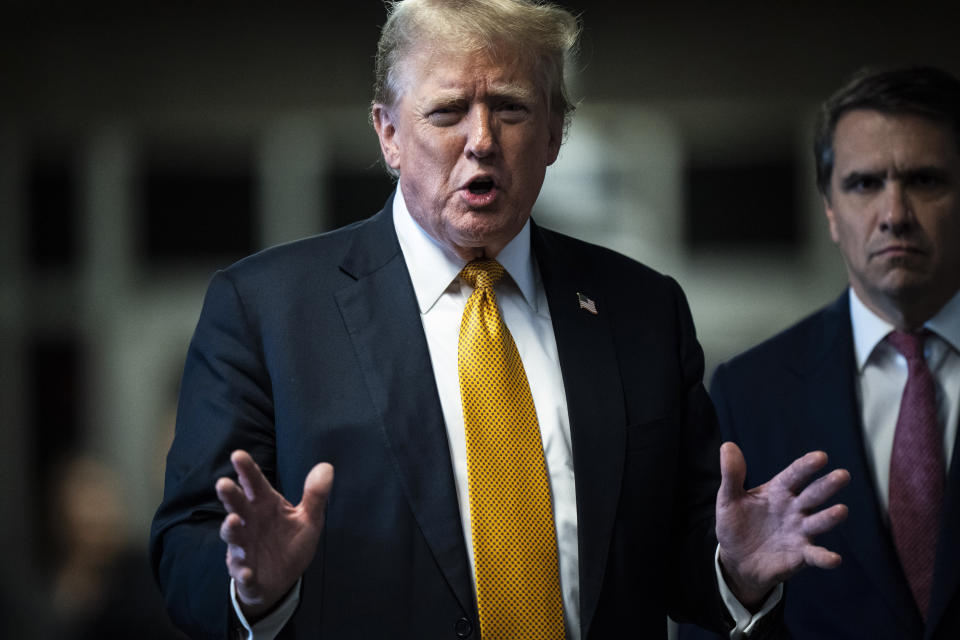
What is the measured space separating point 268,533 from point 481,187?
639mm

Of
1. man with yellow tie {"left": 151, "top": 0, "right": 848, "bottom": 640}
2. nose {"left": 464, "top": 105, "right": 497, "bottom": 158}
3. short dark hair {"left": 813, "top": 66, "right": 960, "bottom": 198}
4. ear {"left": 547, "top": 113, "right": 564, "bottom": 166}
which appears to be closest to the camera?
man with yellow tie {"left": 151, "top": 0, "right": 848, "bottom": 640}

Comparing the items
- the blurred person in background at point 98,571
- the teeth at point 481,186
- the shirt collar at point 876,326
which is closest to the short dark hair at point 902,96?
the shirt collar at point 876,326

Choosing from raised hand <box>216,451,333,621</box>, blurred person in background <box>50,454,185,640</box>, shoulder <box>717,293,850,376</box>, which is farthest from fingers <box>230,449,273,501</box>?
blurred person in background <box>50,454,185,640</box>

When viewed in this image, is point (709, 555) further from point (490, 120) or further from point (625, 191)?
point (625, 191)

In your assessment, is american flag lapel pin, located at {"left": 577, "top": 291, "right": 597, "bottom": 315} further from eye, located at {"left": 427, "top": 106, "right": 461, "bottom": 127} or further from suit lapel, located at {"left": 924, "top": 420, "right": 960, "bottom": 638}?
suit lapel, located at {"left": 924, "top": 420, "right": 960, "bottom": 638}

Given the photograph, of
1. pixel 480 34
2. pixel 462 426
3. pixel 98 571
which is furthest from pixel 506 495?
pixel 98 571

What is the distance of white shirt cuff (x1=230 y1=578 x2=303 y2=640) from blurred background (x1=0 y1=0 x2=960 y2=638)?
16.1ft

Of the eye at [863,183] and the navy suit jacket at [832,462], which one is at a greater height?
the eye at [863,183]

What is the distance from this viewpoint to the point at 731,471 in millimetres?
1722

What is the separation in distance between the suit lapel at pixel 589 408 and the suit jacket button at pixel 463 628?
17cm

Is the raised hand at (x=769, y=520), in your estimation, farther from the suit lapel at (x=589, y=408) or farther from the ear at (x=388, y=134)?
the ear at (x=388, y=134)

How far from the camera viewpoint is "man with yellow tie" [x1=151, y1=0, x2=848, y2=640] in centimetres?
176

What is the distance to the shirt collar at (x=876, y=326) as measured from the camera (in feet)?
7.98

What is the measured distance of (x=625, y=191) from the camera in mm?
6633
